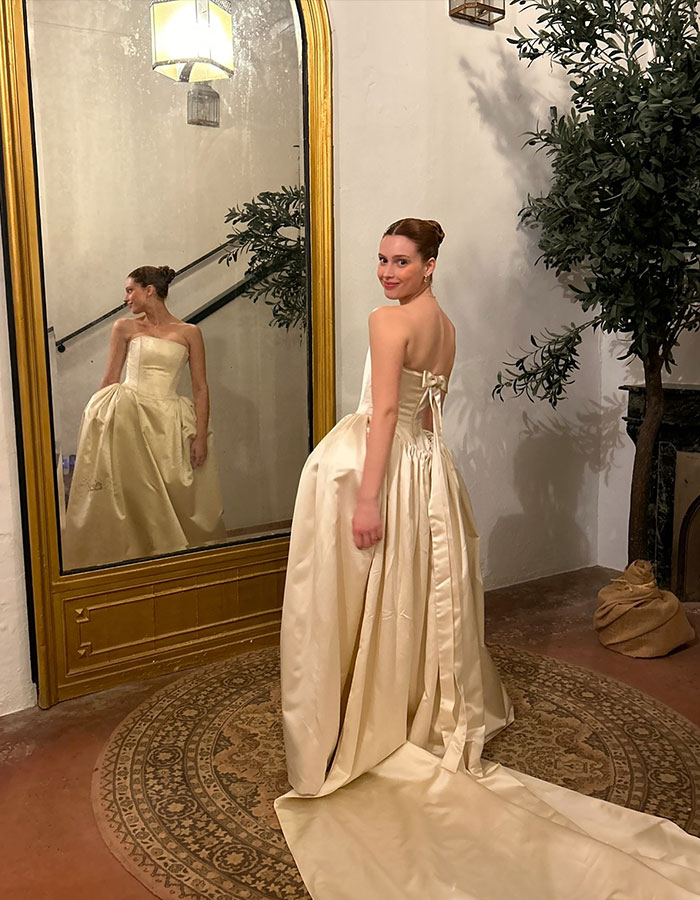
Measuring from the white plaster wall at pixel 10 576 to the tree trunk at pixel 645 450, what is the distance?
263 centimetres

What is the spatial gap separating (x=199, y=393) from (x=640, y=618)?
210cm

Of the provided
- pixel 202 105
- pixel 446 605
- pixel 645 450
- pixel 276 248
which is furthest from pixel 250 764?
pixel 202 105

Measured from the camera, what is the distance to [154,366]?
10.2 feet

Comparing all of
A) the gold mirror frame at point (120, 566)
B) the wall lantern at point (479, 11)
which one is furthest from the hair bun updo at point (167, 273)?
the wall lantern at point (479, 11)

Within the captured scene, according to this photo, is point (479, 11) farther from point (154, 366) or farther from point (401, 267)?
point (154, 366)

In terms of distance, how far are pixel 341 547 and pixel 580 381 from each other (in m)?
2.63

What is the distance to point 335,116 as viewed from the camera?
342 centimetres

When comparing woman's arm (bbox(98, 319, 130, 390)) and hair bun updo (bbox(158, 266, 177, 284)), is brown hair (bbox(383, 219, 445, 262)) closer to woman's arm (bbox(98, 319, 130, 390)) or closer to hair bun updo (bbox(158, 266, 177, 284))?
hair bun updo (bbox(158, 266, 177, 284))

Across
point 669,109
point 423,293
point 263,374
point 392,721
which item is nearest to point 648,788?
point 392,721

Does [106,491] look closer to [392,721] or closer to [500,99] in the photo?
[392,721]

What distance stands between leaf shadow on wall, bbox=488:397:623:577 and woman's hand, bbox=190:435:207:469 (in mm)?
1748

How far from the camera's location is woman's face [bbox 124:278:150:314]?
3.03 metres

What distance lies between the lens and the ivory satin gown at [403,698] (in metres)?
2.01

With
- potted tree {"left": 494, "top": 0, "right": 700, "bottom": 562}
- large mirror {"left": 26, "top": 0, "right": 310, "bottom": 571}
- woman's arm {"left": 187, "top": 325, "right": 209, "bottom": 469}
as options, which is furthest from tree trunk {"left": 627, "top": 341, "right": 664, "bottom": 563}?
woman's arm {"left": 187, "top": 325, "right": 209, "bottom": 469}
